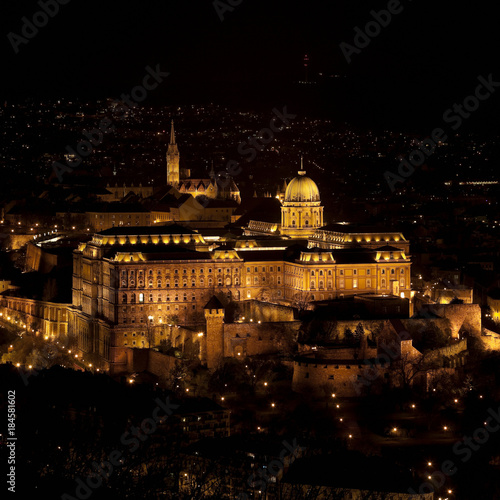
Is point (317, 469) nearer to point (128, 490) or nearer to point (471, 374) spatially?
point (128, 490)

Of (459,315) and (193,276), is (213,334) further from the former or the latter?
(459,315)

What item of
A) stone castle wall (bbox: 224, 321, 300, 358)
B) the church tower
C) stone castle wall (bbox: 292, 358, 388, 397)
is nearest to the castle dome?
stone castle wall (bbox: 224, 321, 300, 358)

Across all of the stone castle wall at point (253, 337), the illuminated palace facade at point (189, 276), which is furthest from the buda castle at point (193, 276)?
the stone castle wall at point (253, 337)

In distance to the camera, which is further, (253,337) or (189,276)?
(189,276)

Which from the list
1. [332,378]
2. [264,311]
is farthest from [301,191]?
[332,378]

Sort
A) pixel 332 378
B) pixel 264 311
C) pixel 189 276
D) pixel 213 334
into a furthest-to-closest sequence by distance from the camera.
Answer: pixel 189 276 < pixel 264 311 < pixel 213 334 < pixel 332 378

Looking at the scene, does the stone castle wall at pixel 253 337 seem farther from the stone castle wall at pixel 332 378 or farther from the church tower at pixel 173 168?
the church tower at pixel 173 168
